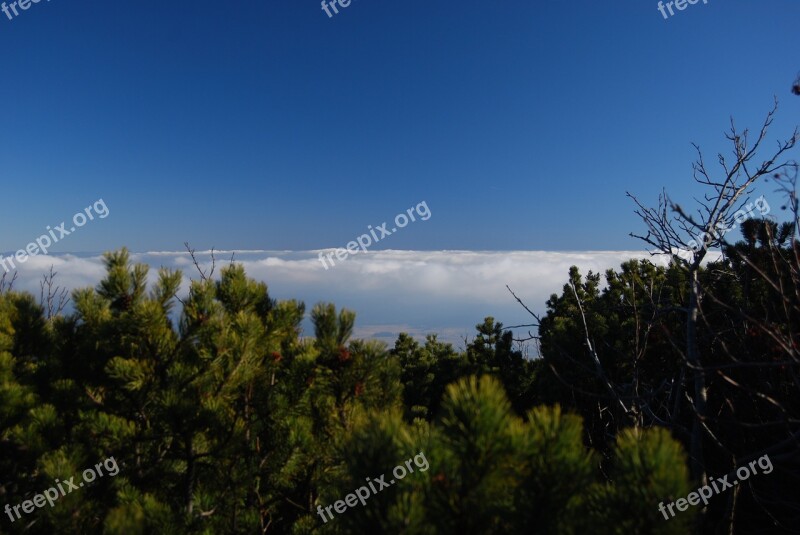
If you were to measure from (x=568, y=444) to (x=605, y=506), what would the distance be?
0.69 ft

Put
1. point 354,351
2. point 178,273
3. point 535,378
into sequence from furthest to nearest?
point 535,378, point 178,273, point 354,351

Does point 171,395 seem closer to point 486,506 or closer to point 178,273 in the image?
point 178,273

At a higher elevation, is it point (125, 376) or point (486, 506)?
point (125, 376)

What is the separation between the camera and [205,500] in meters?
2.56

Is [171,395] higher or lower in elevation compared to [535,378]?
higher

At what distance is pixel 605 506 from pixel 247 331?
6.72 ft

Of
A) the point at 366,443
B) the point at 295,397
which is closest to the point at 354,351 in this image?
the point at 295,397

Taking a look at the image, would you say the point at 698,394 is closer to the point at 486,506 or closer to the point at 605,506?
the point at 605,506

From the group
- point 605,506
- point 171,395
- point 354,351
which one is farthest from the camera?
point 354,351

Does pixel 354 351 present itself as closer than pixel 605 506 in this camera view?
No

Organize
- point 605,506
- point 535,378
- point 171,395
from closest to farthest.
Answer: point 605,506, point 171,395, point 535,378

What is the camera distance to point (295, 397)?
2904 mm

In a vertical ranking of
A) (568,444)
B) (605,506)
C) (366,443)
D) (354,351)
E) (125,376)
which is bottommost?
(605,506)

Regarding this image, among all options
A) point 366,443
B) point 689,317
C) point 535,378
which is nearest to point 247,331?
point 366,443
